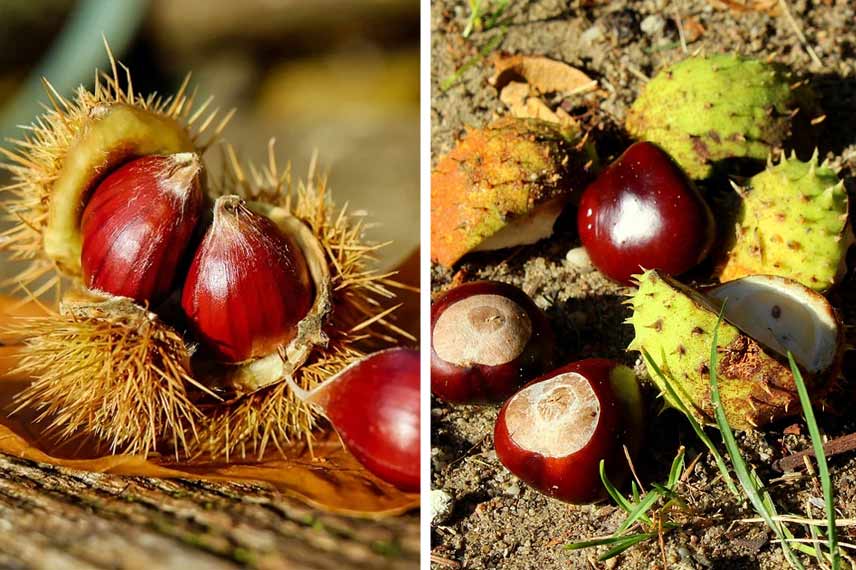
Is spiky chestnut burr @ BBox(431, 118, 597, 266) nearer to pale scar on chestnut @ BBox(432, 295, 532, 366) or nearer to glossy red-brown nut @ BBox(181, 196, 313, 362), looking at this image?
pale scar on chestnut @ BBox(432, 295, 532, 366)

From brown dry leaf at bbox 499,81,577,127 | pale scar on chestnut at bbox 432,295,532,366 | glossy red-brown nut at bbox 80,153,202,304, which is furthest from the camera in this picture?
brown dry leaf at bbox 499,81,577,127

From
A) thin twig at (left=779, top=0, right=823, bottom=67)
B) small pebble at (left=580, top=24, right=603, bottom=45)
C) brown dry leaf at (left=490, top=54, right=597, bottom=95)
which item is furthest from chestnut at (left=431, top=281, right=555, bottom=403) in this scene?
thin twig at (left=779, top=0, right=823, bottom=67)

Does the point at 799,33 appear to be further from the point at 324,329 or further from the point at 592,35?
the point at 324,329

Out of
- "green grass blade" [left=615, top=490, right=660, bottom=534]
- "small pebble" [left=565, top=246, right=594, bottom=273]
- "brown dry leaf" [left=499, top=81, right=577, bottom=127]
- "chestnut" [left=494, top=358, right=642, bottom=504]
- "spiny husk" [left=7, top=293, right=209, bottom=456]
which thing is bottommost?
"green grass blade" [left=615, top=490, right=660, bottom=534]

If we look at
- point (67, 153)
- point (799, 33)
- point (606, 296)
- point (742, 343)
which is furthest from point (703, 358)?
point (799, 33)

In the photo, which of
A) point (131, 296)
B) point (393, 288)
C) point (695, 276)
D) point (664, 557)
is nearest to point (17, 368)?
point (131, 296)

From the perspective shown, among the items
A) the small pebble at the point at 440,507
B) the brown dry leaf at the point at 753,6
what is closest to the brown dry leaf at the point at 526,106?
the brown dry leaf at the point at 753,6
